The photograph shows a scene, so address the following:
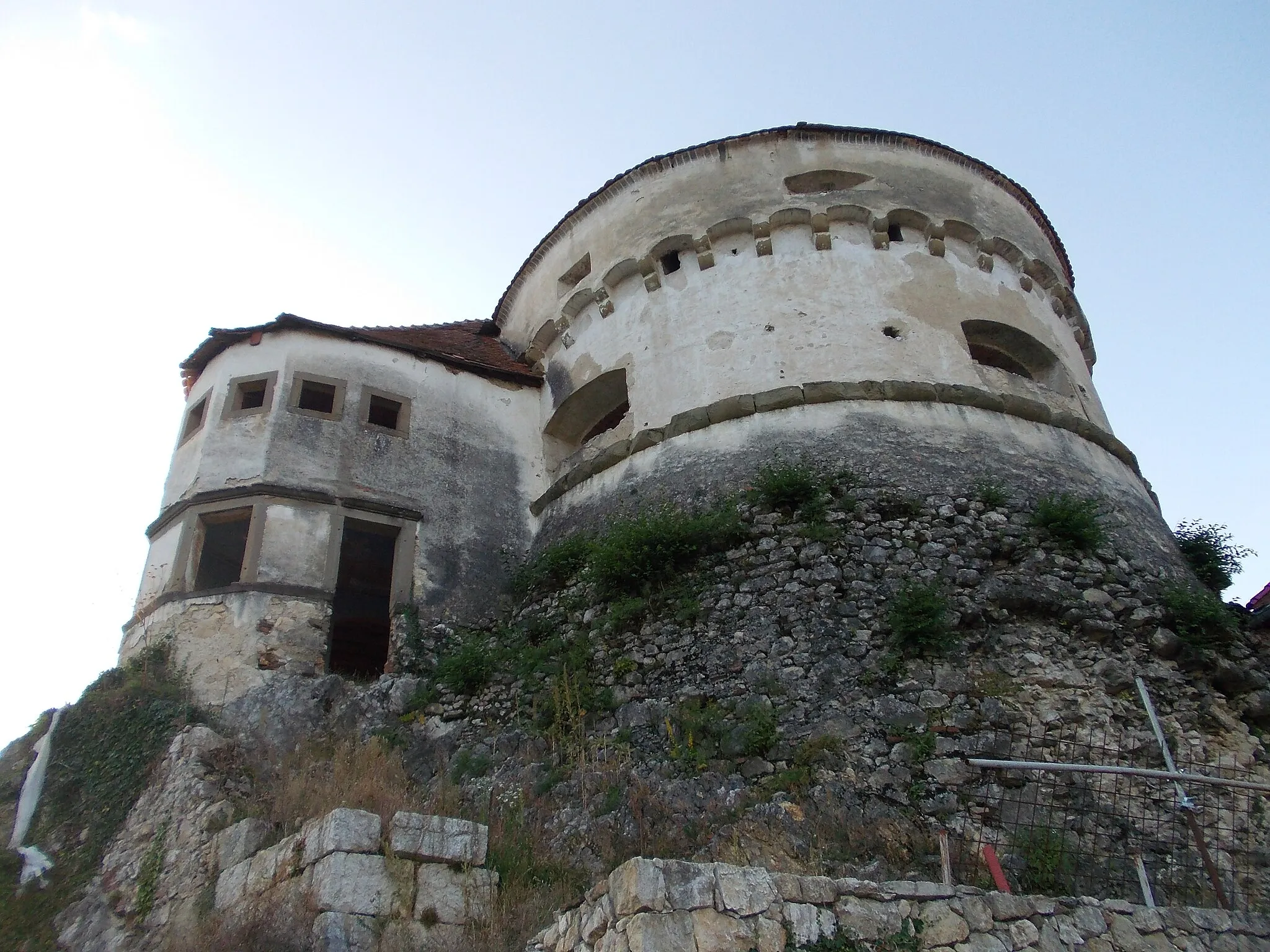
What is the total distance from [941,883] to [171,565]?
9.03m

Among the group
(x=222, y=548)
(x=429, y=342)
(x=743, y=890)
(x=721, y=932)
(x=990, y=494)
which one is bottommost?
(x=721, y=932)

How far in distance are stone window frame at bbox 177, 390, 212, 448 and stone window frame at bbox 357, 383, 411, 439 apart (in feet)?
6.15

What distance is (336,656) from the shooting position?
1415cm

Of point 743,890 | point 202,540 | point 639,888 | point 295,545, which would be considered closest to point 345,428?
point 295,545

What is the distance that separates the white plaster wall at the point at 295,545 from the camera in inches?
440

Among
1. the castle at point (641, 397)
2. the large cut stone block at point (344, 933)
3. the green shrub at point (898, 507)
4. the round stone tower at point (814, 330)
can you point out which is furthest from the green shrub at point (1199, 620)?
the large cut stone block at point (344, 933)

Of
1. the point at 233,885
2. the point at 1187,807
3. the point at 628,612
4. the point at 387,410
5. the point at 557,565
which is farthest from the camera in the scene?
the point at 387,410

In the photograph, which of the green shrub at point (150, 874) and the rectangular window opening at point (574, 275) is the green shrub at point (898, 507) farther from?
the green shrub at point (150, 874)

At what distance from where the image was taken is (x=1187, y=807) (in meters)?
6.68

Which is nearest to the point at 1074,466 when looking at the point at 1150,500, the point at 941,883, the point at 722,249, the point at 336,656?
the point at 1150,500

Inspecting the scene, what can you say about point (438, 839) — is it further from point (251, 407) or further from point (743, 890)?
point (251, 407)

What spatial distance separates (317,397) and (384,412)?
0.88 m

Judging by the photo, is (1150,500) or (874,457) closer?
(874,457)

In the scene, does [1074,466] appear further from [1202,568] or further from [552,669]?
[552,669]
